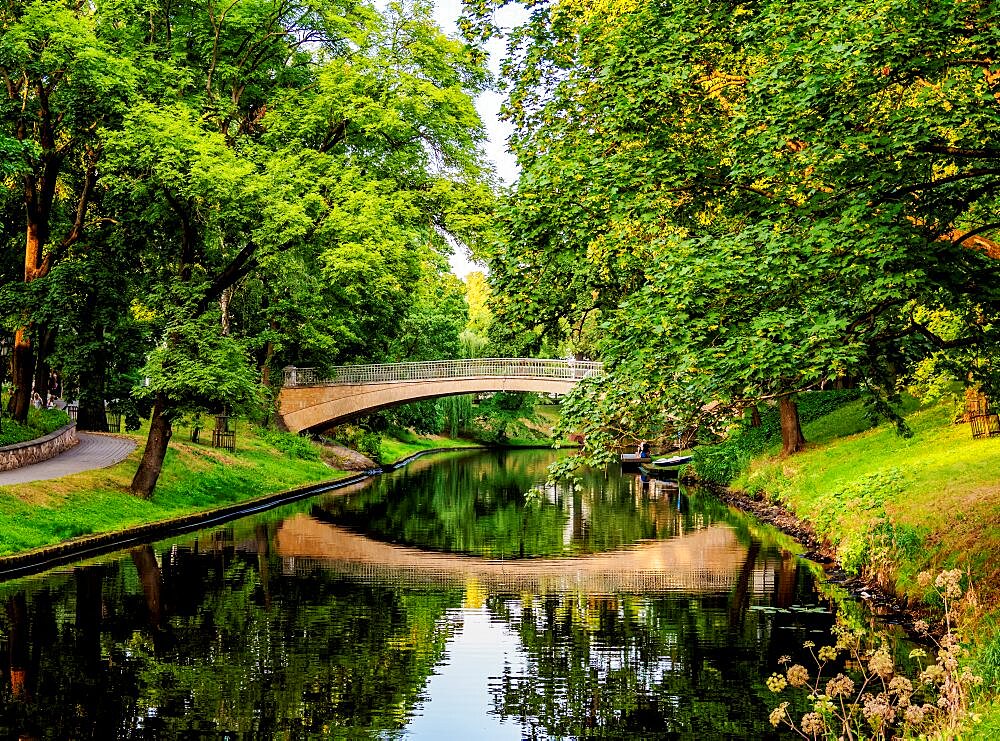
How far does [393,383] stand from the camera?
52344mm

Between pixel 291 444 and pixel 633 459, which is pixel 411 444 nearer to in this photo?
pixel 633 459

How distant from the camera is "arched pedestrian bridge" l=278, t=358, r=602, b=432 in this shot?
2018 inches

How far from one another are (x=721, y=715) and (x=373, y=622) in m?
6.57

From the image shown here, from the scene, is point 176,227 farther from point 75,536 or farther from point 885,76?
point 885,76

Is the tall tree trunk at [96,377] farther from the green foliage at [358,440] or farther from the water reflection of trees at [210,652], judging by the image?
the green foliage at [358,440]

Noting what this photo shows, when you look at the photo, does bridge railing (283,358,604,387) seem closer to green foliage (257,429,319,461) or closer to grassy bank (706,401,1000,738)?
green foliage (257,429,319,461)

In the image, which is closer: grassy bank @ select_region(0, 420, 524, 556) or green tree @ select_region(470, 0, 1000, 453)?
green tree @ select_region(470, 0, 1000, 453)

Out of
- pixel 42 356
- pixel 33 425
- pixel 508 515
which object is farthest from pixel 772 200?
pixel 42 356

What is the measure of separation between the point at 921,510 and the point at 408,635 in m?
9.46

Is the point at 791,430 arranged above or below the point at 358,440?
below

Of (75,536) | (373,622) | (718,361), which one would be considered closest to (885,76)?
(718,361)

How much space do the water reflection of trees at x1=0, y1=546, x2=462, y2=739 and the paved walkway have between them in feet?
19.0

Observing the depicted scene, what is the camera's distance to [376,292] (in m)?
30.7

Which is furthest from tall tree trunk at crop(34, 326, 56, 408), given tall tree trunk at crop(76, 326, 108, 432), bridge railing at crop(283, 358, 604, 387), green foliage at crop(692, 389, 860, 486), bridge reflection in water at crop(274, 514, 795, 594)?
green foliage at crop(692, 389, 860, 486)
